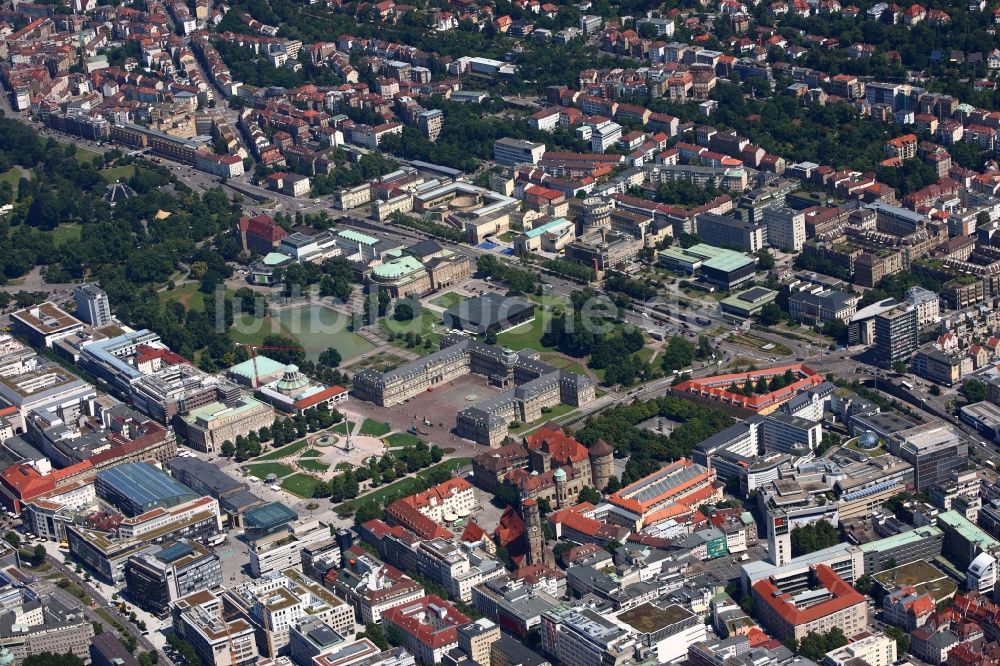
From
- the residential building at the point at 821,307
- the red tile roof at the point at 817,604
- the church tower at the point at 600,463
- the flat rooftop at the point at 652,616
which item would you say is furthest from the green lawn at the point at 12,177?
the red tile roof at the point at 817,604

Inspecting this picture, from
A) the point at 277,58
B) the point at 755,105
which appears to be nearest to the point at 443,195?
the point at 755,105

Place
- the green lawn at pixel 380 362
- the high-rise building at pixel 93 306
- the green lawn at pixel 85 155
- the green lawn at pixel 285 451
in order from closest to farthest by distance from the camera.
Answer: the green lawn at pixel 285 451 < the green lawn at pixel 380 362 < the high-rise building at pixel 93 306 < the green lawn at pixel 85 155

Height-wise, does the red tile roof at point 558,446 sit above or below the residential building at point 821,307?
above

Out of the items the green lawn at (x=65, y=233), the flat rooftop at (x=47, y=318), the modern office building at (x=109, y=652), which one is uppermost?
the flat rooftop at (x=47, y=318)

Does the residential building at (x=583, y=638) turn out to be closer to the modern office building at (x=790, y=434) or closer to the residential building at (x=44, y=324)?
the modern office building at (x=790, y=434)

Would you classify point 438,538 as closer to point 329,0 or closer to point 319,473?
point 319,473

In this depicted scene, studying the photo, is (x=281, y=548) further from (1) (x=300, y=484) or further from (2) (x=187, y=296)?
(2) (x=187, y=296)

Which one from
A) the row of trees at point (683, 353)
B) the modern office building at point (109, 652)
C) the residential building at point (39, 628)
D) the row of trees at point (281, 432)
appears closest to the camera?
the modern office building at point (109, 652)
